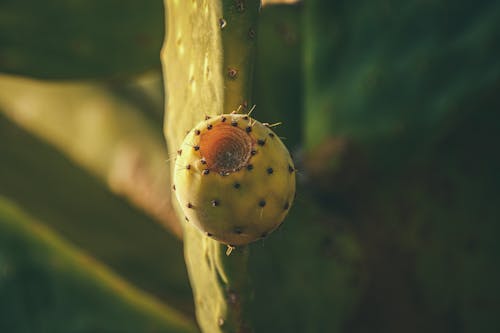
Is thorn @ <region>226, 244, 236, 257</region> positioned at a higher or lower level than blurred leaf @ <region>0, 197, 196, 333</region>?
lower

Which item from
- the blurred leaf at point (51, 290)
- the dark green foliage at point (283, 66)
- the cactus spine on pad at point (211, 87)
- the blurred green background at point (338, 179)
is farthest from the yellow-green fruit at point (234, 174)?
the dark green foliage at point (283, 66)

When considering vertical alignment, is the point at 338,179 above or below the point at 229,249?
above

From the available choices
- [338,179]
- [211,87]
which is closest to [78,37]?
[338,179]

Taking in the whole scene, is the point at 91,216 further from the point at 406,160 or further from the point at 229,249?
the point at 229,249

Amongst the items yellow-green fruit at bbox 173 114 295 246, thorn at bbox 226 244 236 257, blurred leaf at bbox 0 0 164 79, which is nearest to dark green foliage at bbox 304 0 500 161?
blurred leaf at bbox 0 0 164 79

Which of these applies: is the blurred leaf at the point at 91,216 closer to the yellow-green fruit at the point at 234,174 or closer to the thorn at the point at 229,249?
the thorn at the point at 229,249

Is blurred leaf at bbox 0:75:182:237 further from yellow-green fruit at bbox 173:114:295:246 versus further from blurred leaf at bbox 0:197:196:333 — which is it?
yellow-green fruit at bbox 173:114:295:246

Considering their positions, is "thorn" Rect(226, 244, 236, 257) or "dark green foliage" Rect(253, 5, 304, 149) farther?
"dark green foliage" Rect(253, 5, 304, 149)

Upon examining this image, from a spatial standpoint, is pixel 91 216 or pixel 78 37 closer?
pixel 78 37
